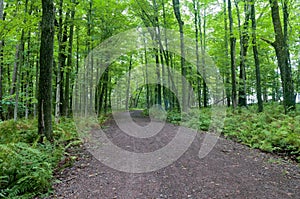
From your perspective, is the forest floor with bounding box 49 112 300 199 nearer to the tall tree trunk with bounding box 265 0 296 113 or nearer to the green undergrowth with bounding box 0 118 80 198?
the green undergrowth with bounding box 0 118 80 198

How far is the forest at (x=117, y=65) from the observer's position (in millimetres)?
6648

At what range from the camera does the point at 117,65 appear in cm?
2052

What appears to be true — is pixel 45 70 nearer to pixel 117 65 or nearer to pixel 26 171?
pixel 26 171

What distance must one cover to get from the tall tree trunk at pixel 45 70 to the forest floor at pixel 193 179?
5.51 ft

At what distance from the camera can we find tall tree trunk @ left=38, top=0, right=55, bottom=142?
6.72 meters

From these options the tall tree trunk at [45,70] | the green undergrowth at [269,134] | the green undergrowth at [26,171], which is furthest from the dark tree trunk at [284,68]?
the green undergrowth at [26,171]

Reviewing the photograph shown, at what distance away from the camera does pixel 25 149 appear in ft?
17.2

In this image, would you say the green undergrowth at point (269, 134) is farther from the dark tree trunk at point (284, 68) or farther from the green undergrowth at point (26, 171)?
the green undergrowth at point (26, 171)

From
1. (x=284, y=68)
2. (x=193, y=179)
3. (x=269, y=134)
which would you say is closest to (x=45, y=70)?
(x=193, y=179)

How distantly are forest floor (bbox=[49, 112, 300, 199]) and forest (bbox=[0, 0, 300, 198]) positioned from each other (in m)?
0.57

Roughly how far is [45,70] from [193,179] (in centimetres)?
532

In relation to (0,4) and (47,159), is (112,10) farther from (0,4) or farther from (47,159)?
(47,159)

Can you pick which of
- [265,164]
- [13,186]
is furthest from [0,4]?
[265,164]

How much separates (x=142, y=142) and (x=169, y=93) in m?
15.0
